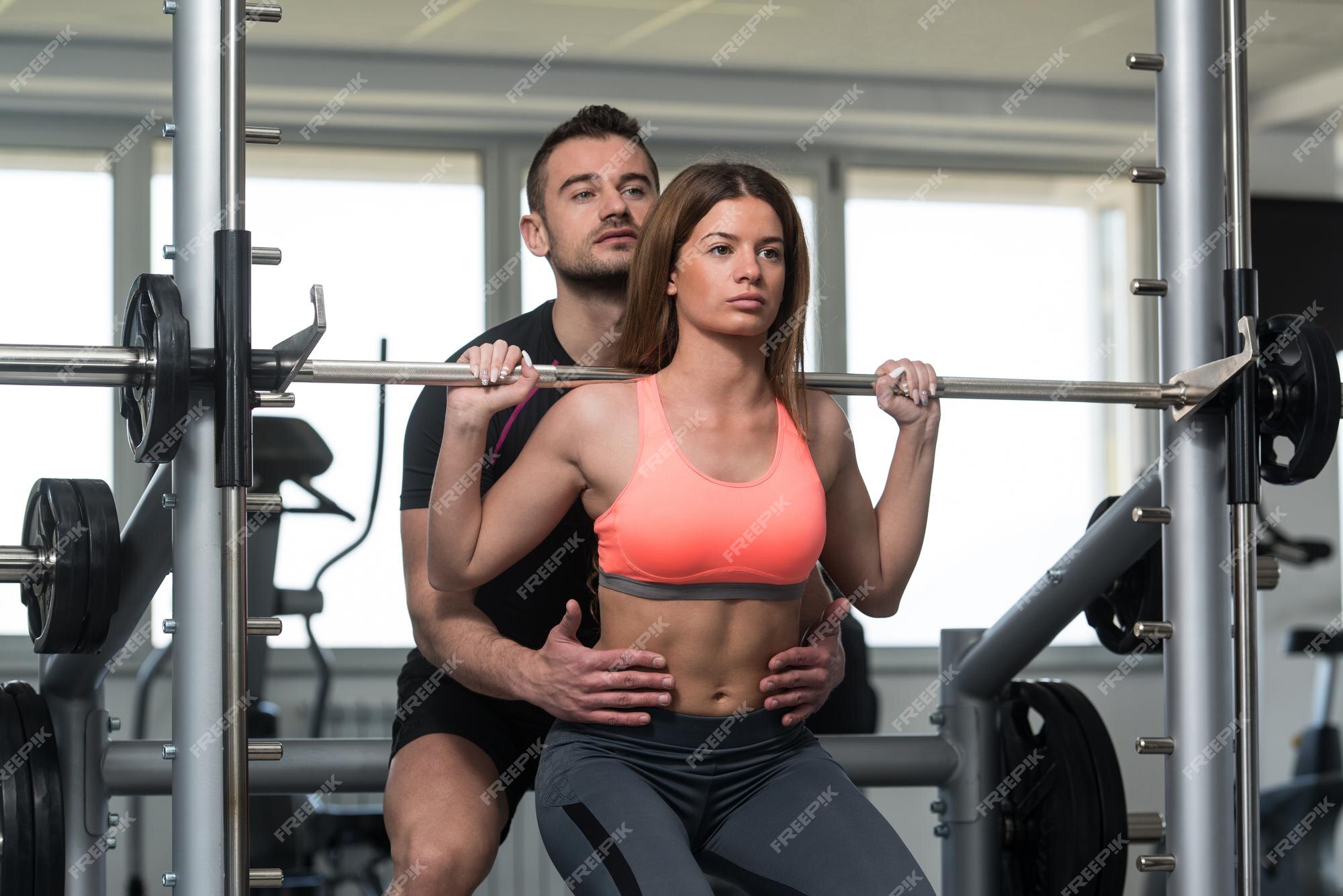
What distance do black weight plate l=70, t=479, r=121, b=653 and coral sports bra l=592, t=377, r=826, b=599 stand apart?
571 mm

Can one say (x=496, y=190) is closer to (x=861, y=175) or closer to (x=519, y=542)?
(x=861, y=175)

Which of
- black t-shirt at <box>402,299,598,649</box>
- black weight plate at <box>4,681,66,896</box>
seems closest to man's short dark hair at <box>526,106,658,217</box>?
black t-shirt at <box>402,299,598,649</box>

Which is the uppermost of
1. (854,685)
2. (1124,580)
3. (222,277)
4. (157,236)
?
(157,236)

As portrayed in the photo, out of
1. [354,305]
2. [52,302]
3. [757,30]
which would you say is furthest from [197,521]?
[757,30]

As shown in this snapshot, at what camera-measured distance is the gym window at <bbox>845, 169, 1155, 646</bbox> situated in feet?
16.4

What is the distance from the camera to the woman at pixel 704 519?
1.46 meters

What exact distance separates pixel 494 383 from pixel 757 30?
346 cm

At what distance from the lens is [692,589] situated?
1.52 m

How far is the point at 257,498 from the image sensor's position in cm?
147

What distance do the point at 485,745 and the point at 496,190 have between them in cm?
320

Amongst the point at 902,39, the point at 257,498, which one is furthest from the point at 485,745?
the point at 902,39

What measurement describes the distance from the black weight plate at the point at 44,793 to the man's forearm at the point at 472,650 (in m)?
0.52

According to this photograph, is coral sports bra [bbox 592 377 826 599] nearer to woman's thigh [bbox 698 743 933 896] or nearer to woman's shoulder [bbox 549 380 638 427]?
woman's shoulder [bbox 549 380 638 427]

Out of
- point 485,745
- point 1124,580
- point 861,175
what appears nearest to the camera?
point 485,745
